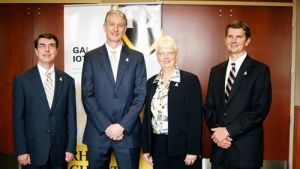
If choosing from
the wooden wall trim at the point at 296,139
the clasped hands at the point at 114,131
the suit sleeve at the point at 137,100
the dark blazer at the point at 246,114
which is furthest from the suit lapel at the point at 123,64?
the wooden wall trim at the point at 296,139

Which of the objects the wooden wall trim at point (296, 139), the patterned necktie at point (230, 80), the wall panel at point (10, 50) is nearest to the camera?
the patterned necktie at point (230, 80)

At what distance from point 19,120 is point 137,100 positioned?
101 cm

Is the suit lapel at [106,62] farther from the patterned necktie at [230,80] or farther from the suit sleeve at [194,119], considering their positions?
the patterned necktie at [230,80]

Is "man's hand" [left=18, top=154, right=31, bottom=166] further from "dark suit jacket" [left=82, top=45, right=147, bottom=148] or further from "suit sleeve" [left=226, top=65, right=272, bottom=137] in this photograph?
"suit sleeve" [left=226, top=65, right=272, bottom=137]

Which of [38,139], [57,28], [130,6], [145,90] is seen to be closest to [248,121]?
[145,90]

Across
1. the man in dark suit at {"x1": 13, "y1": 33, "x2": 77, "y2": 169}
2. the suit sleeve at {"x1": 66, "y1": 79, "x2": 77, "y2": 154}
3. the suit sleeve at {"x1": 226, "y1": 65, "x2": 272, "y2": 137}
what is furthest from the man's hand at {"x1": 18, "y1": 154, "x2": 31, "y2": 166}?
the suit sleeve at {"x1": 226, "y1": 65, "x2": 272, "y2": 137}

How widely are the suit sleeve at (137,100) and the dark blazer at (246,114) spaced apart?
649 mm

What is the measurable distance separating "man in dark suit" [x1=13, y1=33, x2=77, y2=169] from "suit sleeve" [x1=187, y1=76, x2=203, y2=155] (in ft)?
3.43

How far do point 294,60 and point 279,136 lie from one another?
1041 mm

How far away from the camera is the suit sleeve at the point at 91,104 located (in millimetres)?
2732

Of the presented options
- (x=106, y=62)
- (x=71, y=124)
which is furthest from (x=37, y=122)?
(x=106, y=62)

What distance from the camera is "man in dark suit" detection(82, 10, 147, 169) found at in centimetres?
276

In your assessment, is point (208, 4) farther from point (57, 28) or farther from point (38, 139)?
point (38, 139)

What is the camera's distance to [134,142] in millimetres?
2855
